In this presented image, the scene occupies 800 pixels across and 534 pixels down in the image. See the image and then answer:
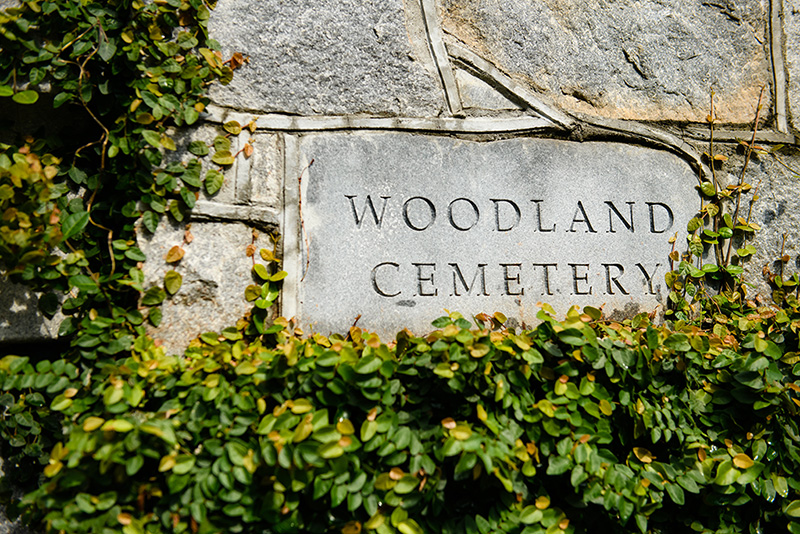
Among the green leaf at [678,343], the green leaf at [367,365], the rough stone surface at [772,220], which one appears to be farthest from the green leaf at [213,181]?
the rough stone surface at [772,220]

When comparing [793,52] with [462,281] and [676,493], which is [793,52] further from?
[676,493]

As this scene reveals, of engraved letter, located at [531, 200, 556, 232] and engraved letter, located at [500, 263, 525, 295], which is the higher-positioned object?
engraved letter, located at [531, 200, 556, 232]

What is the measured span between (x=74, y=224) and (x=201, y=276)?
1.15 feet

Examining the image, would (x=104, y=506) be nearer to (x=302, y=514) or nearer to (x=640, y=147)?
(x=302, y=514)

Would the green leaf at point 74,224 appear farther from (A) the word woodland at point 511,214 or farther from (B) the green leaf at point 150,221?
(A) the word woodland at point 511,214

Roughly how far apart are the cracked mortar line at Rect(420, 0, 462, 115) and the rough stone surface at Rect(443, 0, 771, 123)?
0.06 meters

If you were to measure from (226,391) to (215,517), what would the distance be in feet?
0.93

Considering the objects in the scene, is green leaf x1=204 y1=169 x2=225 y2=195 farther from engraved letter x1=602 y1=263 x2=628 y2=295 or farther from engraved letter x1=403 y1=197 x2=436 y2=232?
engraved letter x1=602 y1=263 x2=628 y2=295

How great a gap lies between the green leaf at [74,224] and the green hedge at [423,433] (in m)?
0.34

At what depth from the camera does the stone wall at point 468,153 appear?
1625mm

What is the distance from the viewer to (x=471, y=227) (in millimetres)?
1734

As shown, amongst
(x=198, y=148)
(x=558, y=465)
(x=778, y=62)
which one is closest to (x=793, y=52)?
(x=778, y=62)

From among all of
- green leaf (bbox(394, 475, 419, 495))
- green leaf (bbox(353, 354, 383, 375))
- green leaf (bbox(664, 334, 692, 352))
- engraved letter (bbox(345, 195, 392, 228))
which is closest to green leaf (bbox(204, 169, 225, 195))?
engraved letter (bbox(345, 195, 392, 228))

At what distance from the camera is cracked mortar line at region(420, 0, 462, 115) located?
70.8 inches
